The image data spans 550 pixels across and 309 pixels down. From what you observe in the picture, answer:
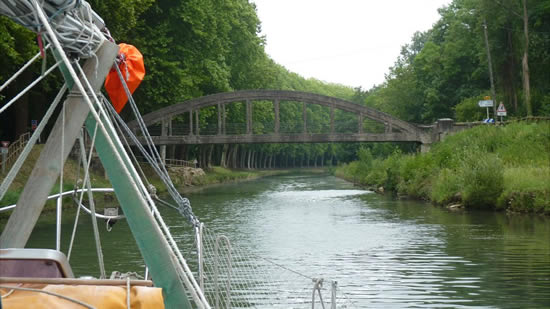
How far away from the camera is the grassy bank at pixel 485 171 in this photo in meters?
25.3

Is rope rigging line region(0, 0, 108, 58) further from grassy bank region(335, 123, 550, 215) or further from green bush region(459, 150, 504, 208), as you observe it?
green bush region(459, 150, 504, 208)

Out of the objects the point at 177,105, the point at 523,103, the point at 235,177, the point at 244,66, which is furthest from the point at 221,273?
the point at 235,177

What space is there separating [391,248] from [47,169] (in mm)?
13183

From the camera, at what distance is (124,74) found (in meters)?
6.98

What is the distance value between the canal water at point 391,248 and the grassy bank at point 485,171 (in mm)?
796

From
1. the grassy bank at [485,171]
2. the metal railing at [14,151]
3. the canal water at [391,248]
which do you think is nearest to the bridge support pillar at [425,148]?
the grassy bank at [485,171]

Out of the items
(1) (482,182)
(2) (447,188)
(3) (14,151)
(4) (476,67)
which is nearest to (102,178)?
(3) (14,151)

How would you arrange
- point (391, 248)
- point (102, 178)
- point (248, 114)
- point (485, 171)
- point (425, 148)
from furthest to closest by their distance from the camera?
point (248, 114)
point (425, 148)
point (102, 178)
point (485, 171)
point (391, 248)

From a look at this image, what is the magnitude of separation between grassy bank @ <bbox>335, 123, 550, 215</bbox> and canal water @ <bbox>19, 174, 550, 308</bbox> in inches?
31.3

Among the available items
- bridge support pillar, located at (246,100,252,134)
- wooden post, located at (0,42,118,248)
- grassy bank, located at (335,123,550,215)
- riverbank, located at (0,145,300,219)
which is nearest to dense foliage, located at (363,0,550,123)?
grassy bank, located at (335,123,550,215)

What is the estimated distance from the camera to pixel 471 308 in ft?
36.9

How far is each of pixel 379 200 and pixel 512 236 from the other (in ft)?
48.4

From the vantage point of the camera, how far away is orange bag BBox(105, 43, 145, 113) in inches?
273

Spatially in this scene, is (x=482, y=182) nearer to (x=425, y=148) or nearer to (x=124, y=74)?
(x=425, y=148)
